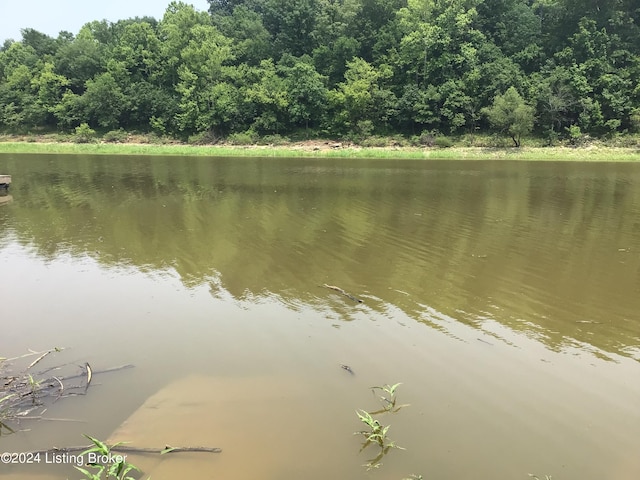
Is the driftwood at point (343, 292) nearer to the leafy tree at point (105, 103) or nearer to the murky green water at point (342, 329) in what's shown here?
the murky green water at point (342, 329)

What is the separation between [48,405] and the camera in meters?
4.96

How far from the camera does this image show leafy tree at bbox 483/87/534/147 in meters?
39.9

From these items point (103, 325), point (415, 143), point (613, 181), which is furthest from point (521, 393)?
point (415, 143)

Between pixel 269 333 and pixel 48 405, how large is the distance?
9.11 feet

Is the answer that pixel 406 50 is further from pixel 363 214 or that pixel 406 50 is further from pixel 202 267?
pixel 202 267

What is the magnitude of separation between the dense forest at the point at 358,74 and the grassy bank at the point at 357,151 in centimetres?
324

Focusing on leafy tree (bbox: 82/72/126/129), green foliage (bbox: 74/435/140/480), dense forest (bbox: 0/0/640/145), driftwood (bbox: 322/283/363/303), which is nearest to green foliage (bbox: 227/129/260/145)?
dense forest (bbox: 0/0/640/145)

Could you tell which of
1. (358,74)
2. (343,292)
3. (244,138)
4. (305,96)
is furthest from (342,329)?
(358,74)

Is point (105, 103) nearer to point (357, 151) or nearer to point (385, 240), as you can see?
point (357, 151)

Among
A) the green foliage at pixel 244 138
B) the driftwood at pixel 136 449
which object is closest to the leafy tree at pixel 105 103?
the green foliage at pixel 244 138

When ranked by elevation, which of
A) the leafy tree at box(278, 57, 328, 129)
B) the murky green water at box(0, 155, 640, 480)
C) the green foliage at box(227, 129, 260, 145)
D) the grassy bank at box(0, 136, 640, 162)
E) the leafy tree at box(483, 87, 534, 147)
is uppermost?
the leafy tree at box(278, 57, 328, 129)

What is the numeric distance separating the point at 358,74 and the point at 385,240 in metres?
44.0

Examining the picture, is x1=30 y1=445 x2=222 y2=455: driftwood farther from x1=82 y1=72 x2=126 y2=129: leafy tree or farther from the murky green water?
x1=82 y1=72 x2=126 y2=129: leafy tree

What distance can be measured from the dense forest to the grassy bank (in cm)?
324
